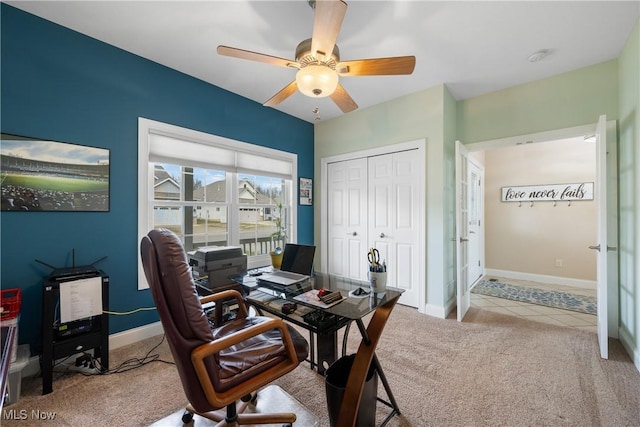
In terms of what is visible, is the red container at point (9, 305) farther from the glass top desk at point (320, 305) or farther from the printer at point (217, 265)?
the glass top desk at point (320, 305)

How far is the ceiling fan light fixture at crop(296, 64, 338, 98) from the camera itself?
5.58 ft

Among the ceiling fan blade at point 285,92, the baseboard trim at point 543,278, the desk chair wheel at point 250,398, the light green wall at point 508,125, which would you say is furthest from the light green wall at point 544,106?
the desk chair wheel at point 250,398

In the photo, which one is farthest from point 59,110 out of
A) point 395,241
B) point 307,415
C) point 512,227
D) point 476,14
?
point 512,227

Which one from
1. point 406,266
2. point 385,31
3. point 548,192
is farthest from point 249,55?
point 548,192

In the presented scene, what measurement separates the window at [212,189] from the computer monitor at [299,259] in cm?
141

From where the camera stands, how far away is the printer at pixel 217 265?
2139 millimetres

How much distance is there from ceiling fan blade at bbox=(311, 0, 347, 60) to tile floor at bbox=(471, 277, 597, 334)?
3.53 meters

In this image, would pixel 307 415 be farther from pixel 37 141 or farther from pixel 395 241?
pixel 37 141

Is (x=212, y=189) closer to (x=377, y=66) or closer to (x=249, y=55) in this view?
(x=249, y=55)

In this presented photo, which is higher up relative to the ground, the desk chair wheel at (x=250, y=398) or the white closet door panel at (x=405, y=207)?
the white closet door panel at (x=405, y=207)

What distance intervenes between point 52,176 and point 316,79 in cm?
215

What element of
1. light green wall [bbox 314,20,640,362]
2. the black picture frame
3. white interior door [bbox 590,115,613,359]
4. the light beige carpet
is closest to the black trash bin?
the light beige carpet

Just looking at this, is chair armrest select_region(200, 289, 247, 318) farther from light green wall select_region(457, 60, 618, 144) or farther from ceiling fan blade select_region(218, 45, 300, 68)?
light green wall select_region(457, 60, 618, 144)

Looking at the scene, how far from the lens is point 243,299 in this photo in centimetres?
180
